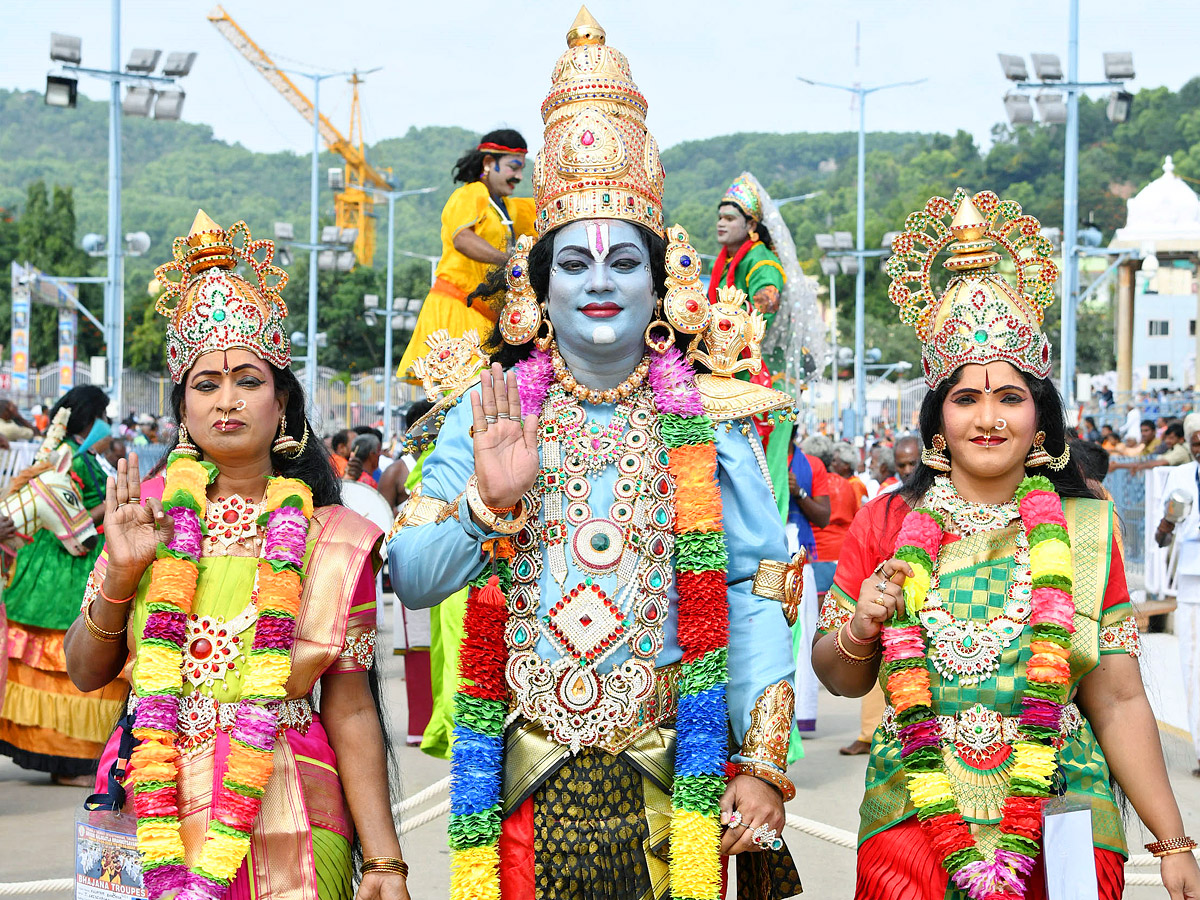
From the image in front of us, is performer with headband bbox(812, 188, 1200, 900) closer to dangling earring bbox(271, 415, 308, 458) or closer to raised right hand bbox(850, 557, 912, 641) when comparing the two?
raised right hand bbox(850, 557, 912, 641)

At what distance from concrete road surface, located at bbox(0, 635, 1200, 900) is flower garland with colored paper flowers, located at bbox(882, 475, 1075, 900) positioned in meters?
1.49

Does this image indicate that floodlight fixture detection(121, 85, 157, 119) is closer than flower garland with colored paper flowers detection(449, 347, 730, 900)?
No

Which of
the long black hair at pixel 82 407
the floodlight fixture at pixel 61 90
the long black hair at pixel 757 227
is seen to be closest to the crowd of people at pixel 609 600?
the long black hair at pixel 757 227

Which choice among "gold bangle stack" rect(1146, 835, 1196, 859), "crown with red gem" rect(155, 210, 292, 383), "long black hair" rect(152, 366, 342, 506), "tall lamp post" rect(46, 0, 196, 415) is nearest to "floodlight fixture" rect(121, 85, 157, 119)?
"tall lamp post" rect(46, 0, 196, 415)

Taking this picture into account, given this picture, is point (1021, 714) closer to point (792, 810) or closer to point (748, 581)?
point (748, 581)

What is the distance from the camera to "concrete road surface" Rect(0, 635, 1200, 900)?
5.78m

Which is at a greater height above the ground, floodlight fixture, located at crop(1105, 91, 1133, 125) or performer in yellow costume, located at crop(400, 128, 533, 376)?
floodlight fixture, located at crop(1105, 91, 1133, 125)

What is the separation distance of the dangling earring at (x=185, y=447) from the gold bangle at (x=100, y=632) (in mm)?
427

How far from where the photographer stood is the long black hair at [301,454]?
3.42 metres

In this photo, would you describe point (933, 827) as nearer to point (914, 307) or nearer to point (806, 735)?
point (914, 307)

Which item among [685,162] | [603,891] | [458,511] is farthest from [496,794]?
[685,162]

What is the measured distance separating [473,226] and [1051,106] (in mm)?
15153

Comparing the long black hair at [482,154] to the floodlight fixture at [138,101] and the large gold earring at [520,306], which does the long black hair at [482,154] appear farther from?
the floodlight fixture at [138,101]

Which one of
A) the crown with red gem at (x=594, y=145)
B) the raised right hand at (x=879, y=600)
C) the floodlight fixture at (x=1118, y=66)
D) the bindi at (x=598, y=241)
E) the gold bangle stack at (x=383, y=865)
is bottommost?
the gold bangle stack at (x=383, y=865)
